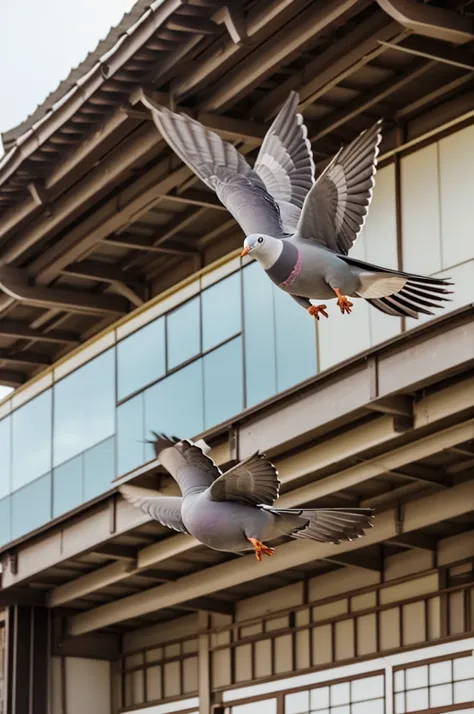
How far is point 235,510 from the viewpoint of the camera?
1102cm

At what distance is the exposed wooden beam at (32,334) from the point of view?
31016mm

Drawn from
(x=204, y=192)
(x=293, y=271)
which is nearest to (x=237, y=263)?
(x=204, y=192)

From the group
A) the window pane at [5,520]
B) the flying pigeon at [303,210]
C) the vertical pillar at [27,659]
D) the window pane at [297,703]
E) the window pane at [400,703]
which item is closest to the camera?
the flying pigeon at [303,210]

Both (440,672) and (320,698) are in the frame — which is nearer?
(440,672)

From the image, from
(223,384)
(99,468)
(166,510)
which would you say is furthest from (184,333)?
(166,510)

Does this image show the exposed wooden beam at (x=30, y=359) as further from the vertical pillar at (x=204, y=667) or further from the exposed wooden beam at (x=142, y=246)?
the vertical pillar at (x=204, y=667)

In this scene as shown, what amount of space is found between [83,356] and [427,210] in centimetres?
1067

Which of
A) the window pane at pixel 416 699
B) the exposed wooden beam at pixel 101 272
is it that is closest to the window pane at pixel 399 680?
the window pane at pixel 416 699

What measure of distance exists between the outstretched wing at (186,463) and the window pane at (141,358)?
13.6 meters

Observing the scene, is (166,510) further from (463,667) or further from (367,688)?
(367,688)

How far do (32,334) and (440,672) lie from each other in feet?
38.0

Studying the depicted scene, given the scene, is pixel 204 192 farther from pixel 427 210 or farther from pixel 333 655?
pixel 333 655

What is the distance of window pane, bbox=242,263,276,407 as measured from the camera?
22094 mm

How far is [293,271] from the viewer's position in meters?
9.95
